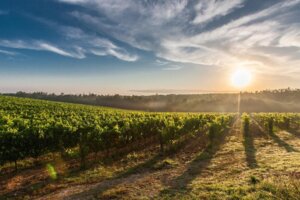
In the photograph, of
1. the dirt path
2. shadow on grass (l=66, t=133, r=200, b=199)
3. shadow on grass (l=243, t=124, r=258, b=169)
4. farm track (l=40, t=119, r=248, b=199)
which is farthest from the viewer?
shadow on grass (l=243, t=124, r=258, b=169)

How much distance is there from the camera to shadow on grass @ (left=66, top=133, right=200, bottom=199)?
461 inches

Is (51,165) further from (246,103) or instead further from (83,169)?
(246,103)

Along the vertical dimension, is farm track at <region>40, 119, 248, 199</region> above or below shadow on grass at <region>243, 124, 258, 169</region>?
below

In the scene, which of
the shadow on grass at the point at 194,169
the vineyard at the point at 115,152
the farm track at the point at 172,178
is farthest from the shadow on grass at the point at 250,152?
the shadow on grass at the point at 194,169

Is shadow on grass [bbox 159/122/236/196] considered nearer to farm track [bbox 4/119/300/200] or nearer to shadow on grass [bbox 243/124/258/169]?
farm track [bbox 4/119/300/200]

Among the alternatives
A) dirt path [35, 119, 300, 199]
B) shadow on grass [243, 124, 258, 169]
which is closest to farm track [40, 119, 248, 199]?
dirt path [35, 119, 300, 199]

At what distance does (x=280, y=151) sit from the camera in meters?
19.6

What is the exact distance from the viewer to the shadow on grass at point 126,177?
11722mm

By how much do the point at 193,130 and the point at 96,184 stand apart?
56.3 feet

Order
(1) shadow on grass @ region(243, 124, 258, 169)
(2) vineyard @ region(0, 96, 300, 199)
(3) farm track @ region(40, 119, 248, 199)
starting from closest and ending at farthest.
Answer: (3) farm track @ region(40, 119, 248, 199), (2) vineyard @ region(0, 96, 300, 199), (1) shadow on grass @ region(243, 124, 258, 169)

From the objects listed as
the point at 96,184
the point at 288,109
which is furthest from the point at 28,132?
the point at 288,109

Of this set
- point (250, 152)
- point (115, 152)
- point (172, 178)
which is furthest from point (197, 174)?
point (115, 152)

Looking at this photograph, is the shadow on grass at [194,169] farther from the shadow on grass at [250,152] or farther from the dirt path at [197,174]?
the shadow on grass at [250,152]

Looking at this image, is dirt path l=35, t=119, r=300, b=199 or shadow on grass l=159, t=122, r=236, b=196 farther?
shadow on grass l=159, t=122, r=236, b=196
